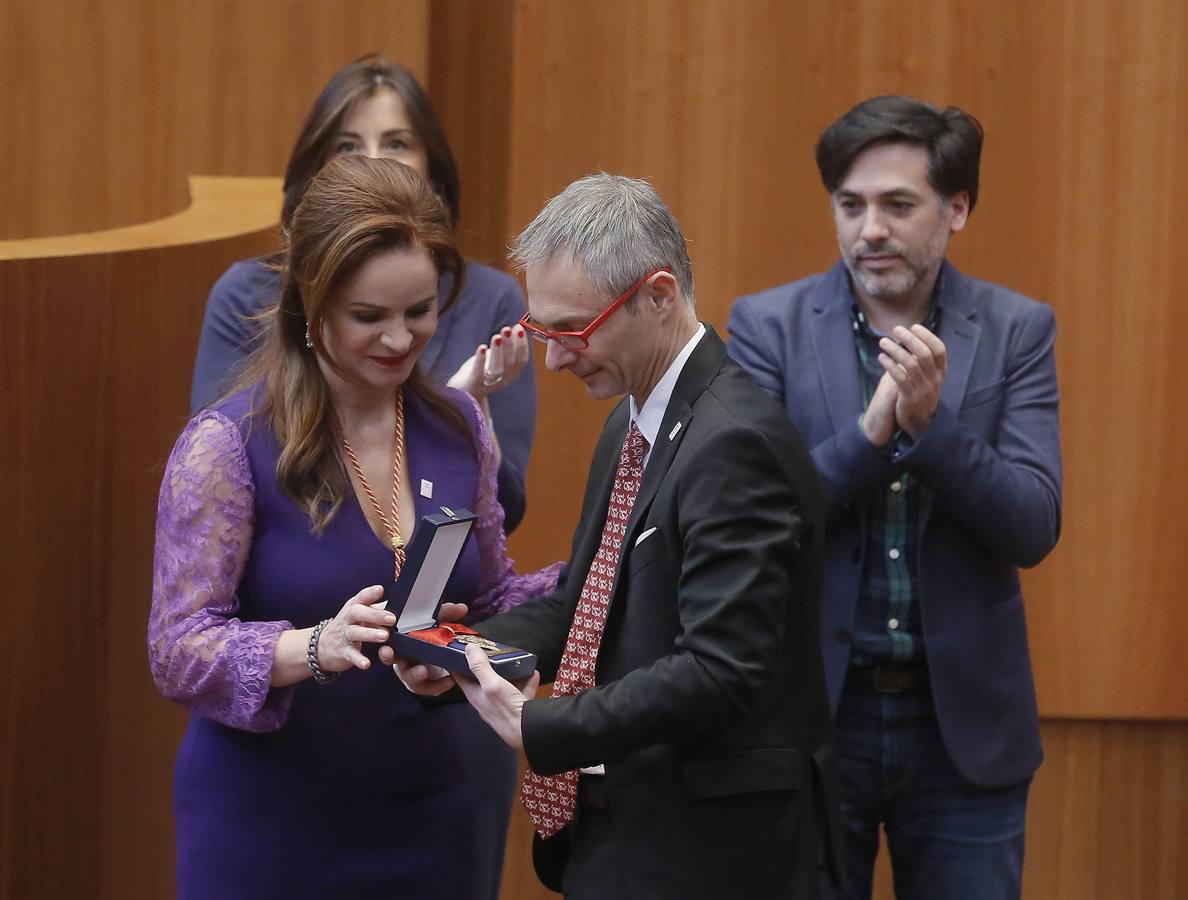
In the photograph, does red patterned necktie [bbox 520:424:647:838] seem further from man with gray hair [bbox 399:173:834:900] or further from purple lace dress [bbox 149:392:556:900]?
purple lace dress [bbox 149:392:556:900]

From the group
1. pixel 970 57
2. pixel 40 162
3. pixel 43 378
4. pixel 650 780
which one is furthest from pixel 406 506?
pixel 40 162

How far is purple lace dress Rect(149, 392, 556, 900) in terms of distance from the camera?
222cm

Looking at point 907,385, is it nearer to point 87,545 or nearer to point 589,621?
point 589,621

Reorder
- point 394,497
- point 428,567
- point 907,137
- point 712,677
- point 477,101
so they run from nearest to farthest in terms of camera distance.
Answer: point 712,677 < point 428,567 < point 394,497 < point 907,137 < point 477,101

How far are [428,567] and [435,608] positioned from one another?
4.4 inches

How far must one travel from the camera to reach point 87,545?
299cm

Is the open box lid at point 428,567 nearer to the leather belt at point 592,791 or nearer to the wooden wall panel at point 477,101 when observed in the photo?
the leather belt at point 592,791

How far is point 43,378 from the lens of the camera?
2816mm

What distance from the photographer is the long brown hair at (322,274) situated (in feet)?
7.34

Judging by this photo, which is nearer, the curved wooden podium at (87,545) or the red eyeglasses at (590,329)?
the red eyeglasses at (590,329)

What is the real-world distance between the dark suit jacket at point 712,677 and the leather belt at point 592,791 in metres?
0.02

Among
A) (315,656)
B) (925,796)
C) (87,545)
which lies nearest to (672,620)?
(315,656)

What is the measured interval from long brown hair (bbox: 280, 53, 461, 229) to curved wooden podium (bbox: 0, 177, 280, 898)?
0.37 metres

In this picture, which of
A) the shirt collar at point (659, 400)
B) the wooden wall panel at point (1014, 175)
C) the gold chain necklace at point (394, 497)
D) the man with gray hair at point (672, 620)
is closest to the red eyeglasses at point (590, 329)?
the man with gray hair at point (672, 620)
